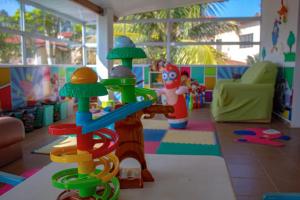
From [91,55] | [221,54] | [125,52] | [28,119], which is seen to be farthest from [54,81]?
[125,52]

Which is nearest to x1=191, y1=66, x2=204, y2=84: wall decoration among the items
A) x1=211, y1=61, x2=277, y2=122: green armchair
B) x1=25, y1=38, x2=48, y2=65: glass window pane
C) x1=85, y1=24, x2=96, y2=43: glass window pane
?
x1=211, y1=61, x2=277, y2=122: green armchair

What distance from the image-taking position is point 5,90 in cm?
397

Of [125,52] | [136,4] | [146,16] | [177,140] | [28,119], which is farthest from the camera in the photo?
[146,16]

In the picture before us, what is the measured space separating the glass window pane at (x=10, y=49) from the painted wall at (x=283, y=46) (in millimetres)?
4122

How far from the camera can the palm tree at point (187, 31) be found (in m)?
7.14

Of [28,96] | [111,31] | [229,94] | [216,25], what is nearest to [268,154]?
[229,94]

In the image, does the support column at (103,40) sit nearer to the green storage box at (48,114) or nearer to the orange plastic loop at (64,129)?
the green storage box at (48,114)

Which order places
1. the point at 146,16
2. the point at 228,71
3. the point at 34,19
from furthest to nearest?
1. the point at 146,16
2. the point at 228,71
3. the point at 34,19

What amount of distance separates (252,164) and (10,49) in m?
3.60

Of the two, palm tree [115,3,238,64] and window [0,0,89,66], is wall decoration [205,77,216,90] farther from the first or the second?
window [0,0,89,66]

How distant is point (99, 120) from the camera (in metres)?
0.65

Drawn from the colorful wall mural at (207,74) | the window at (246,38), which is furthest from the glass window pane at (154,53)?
the window at (246,38)

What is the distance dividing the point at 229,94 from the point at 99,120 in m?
4.21

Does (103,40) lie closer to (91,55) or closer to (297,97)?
(91,55)
